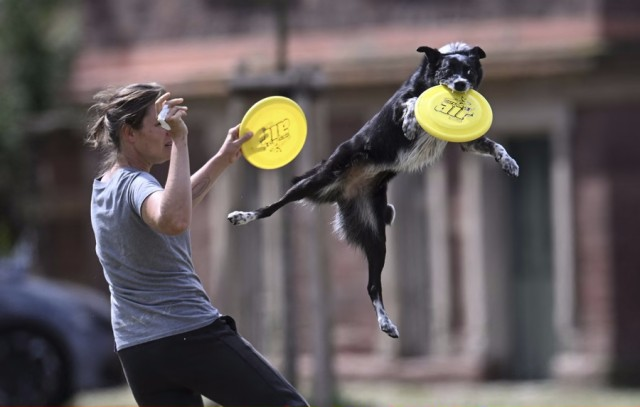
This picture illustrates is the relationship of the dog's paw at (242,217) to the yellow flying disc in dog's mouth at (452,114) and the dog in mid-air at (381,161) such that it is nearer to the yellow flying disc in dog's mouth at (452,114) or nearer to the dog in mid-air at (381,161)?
the dog in mid-air at (381,161)

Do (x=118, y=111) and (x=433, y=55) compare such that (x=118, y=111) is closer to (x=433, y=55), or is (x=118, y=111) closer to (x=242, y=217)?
(x=242, y=217)

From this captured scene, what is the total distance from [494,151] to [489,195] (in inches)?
450

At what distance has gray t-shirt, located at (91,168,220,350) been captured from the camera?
546 centimetres

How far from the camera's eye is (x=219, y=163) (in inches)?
227

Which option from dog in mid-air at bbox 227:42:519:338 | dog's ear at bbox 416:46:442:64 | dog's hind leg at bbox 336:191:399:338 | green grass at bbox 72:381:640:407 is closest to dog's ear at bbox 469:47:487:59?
dog in mid-air at bbox 227:42:519:338

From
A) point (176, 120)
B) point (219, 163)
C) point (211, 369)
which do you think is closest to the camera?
point (176, 120)

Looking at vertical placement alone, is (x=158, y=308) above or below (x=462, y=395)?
above

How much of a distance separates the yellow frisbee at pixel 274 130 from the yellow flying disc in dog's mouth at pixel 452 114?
59cm

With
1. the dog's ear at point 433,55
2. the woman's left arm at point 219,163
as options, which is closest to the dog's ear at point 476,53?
the dog's ear at point 433,55

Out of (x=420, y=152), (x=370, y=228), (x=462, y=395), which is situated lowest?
(x=462, y=395)

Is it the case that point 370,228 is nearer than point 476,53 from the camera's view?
No

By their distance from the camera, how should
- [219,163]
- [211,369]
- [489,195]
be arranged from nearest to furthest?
[211,369] → [219,163] → [489,195]

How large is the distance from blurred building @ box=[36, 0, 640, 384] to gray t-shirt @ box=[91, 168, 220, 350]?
9072mm

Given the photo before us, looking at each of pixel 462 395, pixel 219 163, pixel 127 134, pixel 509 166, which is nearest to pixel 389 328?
pixel 509 166
